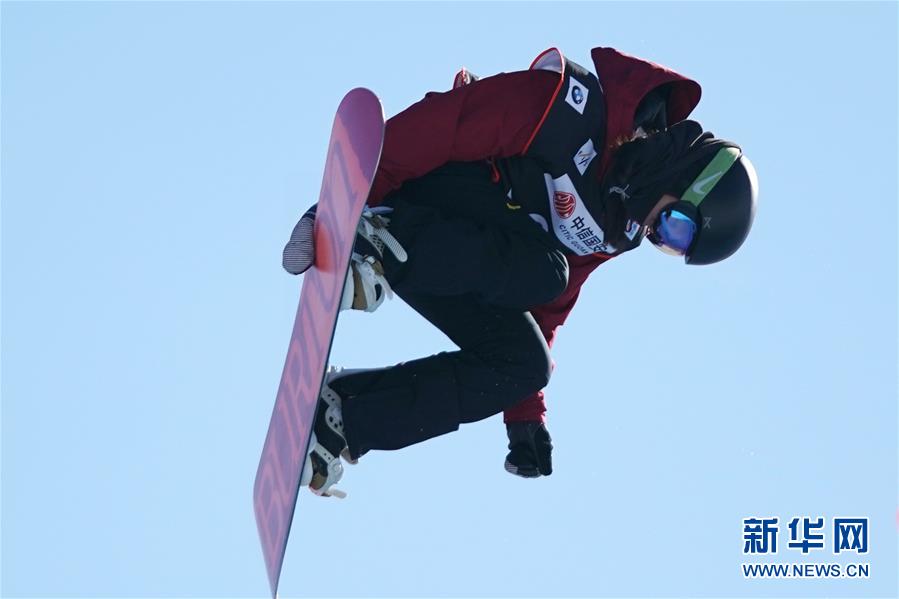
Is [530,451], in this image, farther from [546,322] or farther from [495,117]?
[495,117]

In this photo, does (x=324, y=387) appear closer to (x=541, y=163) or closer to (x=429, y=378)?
(x=429, y=378)

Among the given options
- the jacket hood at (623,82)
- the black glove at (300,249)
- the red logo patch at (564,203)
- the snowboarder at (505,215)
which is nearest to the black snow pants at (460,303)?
the snowboarder at (505,215)

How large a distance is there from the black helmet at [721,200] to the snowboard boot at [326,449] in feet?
5.93

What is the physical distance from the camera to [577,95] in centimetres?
697

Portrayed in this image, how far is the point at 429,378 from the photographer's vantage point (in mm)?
7316

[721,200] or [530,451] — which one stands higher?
[721,200]

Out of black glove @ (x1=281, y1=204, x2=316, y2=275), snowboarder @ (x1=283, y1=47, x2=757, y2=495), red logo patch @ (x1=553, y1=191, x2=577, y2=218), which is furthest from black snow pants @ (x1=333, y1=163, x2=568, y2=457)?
black glove @ (x1=281, y1=204, x2=316, y2=275)

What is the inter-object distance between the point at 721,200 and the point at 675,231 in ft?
0.82

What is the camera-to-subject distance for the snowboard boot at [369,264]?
22.4ft

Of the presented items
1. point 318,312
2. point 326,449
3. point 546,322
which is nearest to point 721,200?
point 546,322

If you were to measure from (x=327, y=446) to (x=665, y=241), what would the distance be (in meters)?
1.82

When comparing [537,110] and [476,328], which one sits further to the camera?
[476,328]

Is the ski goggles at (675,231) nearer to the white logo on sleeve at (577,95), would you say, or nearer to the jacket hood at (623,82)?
the jacket hood at (623,82)

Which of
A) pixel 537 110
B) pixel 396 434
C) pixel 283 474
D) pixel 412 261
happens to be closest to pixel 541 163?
pixel 537 110
